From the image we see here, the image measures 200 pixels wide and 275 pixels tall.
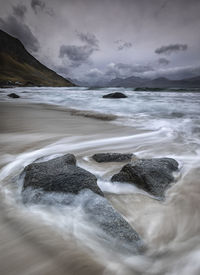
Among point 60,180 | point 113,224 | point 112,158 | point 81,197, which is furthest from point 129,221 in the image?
point 112,158

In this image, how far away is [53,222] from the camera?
4.70 ft

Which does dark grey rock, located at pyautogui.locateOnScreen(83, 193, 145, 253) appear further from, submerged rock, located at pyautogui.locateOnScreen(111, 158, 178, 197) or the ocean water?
submerged rock, located at pyautogui.locateOnScreen(111, 158, 178, 197)

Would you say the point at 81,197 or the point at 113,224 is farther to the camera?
the point at 81,197

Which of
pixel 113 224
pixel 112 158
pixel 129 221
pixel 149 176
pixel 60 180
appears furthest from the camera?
pixel 112 158

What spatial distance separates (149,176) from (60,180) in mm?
1011

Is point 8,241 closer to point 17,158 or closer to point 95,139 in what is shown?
point 17,158

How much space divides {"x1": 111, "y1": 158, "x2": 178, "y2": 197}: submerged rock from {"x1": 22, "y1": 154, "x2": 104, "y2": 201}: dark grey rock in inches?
17.6

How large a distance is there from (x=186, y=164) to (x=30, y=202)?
7.82 ft

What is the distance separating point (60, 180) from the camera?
67.2 inches

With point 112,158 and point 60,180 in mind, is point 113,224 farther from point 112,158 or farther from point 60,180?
point 112,158

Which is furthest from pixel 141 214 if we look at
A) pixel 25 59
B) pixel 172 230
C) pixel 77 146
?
pixel 25 59

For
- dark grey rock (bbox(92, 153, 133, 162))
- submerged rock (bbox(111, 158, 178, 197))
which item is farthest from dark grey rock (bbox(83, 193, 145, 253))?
dark grey rock (bbox(92, 153, 133, 162))

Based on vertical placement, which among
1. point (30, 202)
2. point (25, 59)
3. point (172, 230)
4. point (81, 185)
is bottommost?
point (172, 230)

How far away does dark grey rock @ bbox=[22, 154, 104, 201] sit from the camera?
167 centimetres
